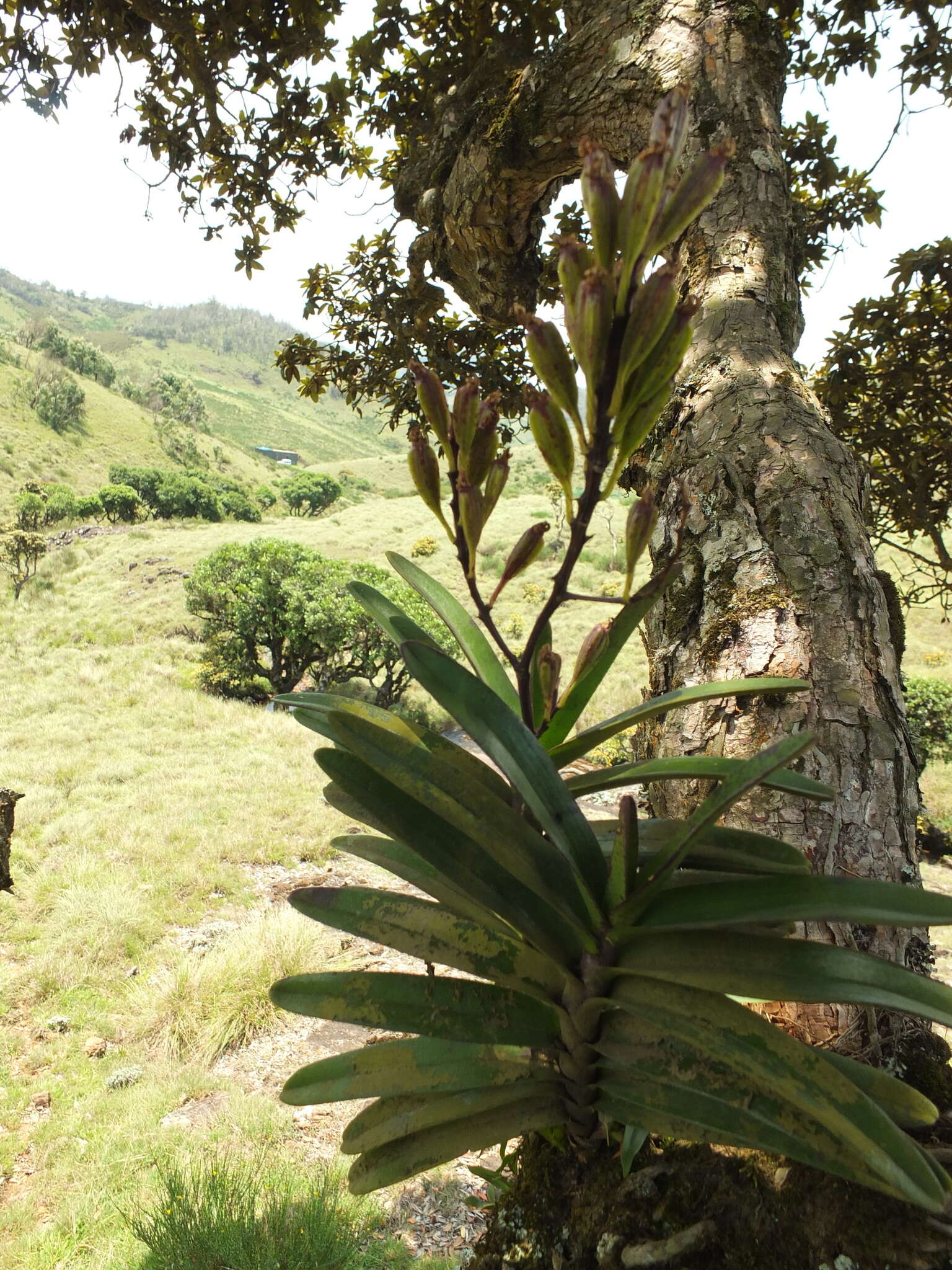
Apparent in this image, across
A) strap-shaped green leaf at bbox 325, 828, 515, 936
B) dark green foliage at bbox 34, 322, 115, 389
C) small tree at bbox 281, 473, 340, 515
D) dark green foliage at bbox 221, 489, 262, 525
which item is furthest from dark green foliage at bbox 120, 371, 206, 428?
strap-shaped green leaf at bbox 325, 828, 515, 936

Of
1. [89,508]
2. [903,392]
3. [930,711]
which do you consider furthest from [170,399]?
[903,392]

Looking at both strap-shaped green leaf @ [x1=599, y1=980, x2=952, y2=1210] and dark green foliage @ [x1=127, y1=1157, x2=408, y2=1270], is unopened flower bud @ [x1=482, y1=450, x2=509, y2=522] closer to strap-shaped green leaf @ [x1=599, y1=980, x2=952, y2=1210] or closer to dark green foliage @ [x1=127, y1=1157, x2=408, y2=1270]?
strap-shaped green leaf @ [x1=599, y1=980, x2=952, y2=1210]

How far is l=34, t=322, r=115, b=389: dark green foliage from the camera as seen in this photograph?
49406 mm

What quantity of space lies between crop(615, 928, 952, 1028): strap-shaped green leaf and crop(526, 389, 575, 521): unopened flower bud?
0.42 metres

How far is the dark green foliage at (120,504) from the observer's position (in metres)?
31.8

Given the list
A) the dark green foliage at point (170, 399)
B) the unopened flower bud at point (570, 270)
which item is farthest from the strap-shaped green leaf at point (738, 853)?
the dark green foliage at point (170, 399)

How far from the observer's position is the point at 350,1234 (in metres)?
2.94

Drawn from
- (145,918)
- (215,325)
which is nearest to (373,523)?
(145,918)

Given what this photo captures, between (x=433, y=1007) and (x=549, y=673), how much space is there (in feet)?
1.14

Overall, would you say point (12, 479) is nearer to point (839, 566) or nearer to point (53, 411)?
point (53, 411)

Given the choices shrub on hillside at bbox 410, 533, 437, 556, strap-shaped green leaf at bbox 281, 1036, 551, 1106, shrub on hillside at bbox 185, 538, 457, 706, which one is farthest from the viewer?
shrub on hillside at bbox 410, 533, 437, 556

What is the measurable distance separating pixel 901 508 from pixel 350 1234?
4.22m

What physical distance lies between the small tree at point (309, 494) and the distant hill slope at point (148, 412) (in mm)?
4625

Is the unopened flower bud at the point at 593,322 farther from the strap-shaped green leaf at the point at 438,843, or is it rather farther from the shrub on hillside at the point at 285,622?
the shrub on hillside at the point at 285,622
